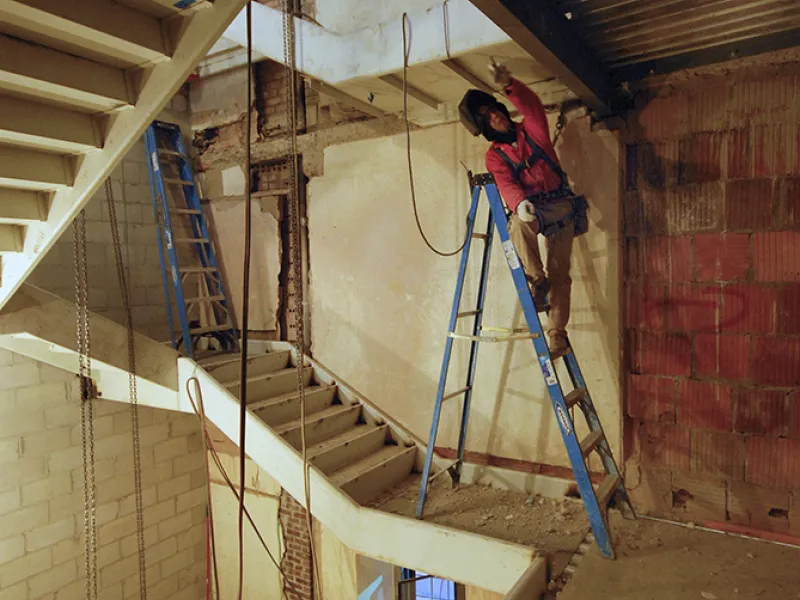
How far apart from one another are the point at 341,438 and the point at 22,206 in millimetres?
2206

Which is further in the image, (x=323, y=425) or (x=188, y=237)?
(x=188, y=237)

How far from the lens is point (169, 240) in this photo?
4094 mm

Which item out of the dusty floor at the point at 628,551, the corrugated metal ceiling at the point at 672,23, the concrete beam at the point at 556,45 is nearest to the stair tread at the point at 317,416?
the dusty floor at the point at 628,551

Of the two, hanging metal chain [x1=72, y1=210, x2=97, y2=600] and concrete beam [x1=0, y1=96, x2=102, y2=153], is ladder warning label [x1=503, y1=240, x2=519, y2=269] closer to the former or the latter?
concrete beam [x1=0, y1=96, x2=102, y2=153]

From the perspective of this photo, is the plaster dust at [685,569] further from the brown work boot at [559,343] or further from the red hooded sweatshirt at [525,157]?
the red hooded sweatshirt at [525,157]

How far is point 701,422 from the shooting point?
107 inches

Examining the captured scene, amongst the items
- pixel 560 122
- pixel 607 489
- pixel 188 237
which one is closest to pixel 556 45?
pixel 560 122

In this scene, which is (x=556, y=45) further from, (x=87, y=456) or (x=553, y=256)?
(x=87, y=456)

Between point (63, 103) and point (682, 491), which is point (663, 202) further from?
point (63, 103)

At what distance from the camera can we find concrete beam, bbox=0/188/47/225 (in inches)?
96.6

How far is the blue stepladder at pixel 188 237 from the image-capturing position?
13.8ft

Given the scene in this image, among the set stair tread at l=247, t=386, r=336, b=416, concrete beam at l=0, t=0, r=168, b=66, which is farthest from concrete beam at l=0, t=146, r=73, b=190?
stair tread at l=247, t=386, r=336, b=416

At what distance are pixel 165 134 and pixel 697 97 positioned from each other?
395cm

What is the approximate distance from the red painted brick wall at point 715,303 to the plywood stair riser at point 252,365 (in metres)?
2.50
